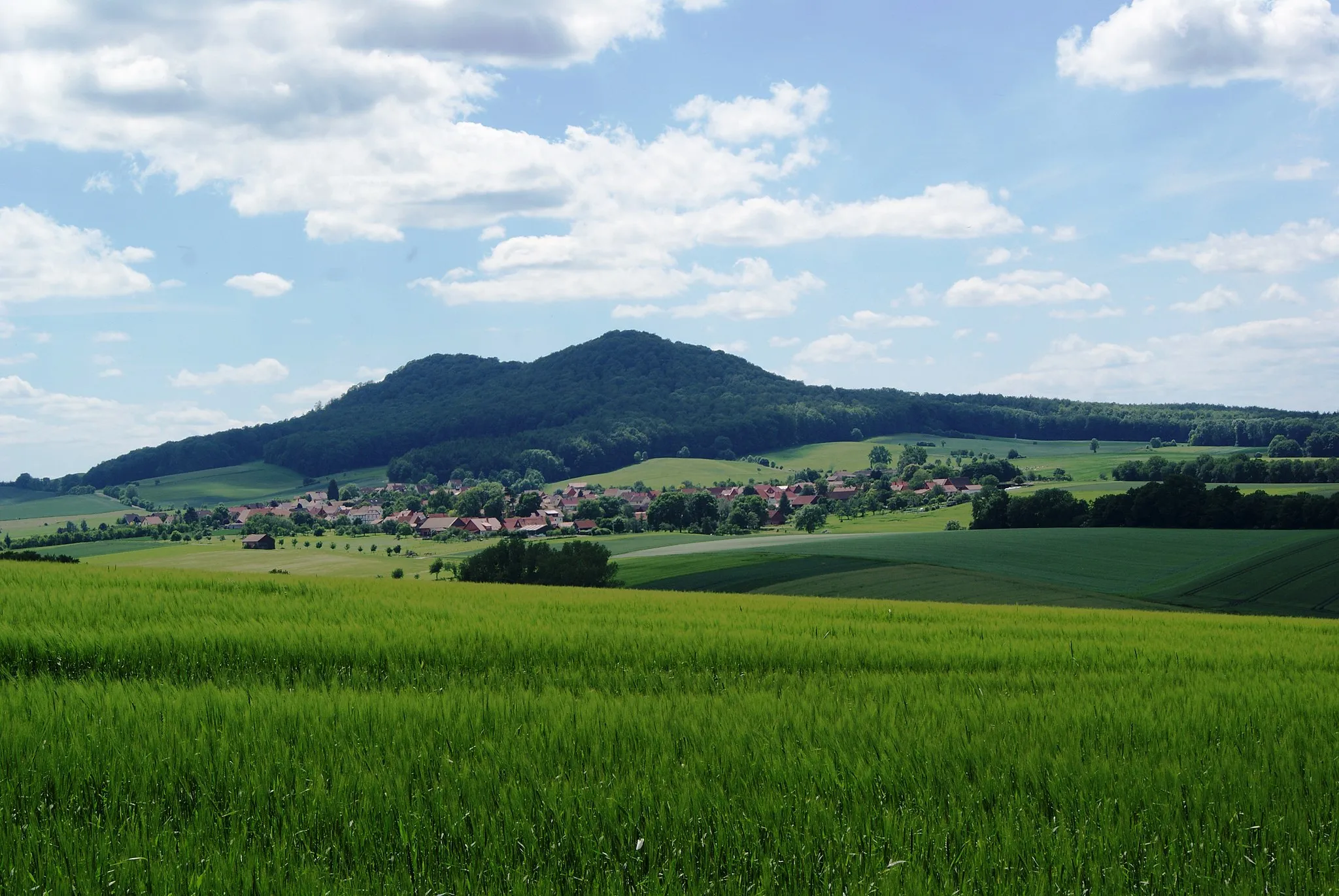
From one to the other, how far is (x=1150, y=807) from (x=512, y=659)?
8.01 meters

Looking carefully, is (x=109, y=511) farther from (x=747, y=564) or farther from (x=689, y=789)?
(x=689, y=789)

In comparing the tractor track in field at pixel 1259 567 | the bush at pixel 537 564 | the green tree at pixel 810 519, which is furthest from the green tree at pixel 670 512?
the tractor track in field at pixel 1259 567

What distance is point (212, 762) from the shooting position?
21.7 ft

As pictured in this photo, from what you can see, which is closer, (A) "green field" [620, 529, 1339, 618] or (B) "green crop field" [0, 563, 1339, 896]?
(B) "green crop field" [0, 563, 1339, 896]

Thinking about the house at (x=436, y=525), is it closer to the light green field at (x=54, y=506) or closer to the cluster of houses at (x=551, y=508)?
the cluster of houses at (x=551, y=508)

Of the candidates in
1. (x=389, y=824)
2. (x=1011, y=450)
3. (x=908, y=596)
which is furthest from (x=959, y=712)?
(x=1011, y=450)

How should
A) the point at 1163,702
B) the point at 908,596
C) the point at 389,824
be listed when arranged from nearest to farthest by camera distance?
1. the point at 389,824
2. the point at 1163,702
3. the point at 908,596

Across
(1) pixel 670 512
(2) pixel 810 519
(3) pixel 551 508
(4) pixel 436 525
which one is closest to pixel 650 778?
(2) pixel 810 519

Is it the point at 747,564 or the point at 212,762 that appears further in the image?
the point at 747,564

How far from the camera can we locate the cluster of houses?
116375mm

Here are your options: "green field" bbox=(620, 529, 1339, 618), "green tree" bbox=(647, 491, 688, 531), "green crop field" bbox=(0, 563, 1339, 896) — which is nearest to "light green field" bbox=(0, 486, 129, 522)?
"green tree" bbox=(647, 491, 688, 531)

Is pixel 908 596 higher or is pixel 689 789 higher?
pixel 689 789

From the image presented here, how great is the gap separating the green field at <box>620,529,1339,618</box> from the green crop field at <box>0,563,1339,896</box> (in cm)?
3662

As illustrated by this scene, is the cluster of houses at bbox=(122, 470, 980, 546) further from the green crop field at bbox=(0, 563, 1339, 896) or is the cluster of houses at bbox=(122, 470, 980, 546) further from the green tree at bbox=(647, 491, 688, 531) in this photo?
the green crop field at bbox=(0, 563, 1339, 896)
